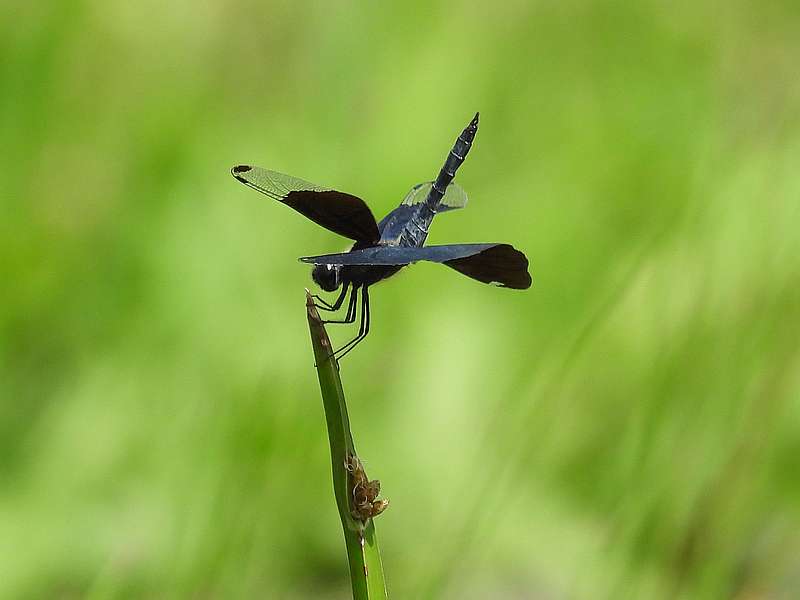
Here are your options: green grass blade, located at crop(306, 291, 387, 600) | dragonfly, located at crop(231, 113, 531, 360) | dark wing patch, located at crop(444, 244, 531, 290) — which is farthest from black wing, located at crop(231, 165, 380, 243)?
green grass blade, located at crop(306, 291, 387, 600)

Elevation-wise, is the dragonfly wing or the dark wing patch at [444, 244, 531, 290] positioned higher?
the dragonfly wing

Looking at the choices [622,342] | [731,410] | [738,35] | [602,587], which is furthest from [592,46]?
[602,587]

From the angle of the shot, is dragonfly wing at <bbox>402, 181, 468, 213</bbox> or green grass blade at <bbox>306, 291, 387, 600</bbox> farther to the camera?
dragonfly wing at <bbox>402, 181, 468, 213</bbox>

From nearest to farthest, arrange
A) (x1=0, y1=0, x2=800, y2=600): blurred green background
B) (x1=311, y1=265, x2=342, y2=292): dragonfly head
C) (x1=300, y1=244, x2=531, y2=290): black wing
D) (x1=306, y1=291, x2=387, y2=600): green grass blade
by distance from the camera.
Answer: (x1=306, y1=291, x2=387, y2=600): green grass blade, (x1=300, y1=244, x2=531, y2=290): black wing, (x1=311, y1=265, x2=342, y2=292): dragonfly head, (x1=0, y1=0, x2=800, y2=600): blurred green background

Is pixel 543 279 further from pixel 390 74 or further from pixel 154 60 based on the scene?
pixel 154 60

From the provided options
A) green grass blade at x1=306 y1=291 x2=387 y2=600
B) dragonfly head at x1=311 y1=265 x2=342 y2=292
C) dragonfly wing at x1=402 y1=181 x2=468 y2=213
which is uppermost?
dragonfly wing at x1=402 y1=181 x2=468 y2=213

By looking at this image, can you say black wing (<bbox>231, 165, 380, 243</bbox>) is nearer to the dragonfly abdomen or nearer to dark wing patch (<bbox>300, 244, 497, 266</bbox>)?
dark wing patch (<bbox>300, 244, 497, 266</bbox>)

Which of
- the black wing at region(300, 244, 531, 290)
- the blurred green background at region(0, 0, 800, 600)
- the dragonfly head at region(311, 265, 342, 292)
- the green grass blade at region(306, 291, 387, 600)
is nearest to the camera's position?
the green grass blade at region(306, 291, 387, 600)
